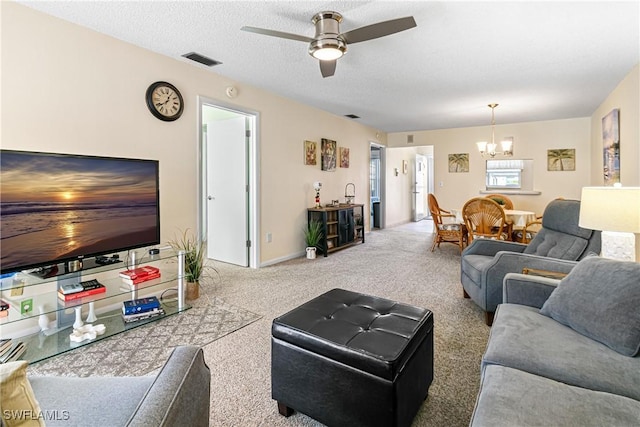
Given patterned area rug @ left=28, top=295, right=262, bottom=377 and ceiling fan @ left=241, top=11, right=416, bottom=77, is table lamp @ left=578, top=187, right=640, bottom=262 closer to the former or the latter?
ceiling fan @ left=241, top=11, right=416, bottom=77

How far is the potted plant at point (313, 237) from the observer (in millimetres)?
4869

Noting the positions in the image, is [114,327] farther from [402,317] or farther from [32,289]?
[402,317]

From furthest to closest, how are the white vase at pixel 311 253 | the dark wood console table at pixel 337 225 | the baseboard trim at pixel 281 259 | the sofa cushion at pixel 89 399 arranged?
1. the dark wood console table at pixel 337 225
2. the white vase at pixel 311 253
3. the baseboard trim at pixel 281 259
4. the sofa cushion at pixel 89 399

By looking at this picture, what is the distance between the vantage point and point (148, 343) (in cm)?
227

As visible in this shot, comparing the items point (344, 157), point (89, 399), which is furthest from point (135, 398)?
point (344, 157)

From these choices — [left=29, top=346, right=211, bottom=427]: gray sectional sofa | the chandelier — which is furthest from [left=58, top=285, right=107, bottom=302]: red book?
the chandelier

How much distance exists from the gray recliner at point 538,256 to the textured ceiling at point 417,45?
1.46 m

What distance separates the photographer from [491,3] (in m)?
2.21

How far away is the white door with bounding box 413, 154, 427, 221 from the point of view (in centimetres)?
980

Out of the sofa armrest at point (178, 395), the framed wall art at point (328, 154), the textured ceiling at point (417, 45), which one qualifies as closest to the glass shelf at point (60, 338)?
the sofa armrest at point (178, 395)

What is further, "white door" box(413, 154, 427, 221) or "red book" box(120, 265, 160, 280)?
"white door" box(413, 154, 427, 221)

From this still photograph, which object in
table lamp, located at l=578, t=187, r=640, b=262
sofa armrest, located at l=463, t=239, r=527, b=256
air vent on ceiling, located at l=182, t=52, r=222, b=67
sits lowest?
sofa armrest, located at l=463, t=239, r=527, b=256

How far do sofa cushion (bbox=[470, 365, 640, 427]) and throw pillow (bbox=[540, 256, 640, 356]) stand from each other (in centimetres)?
37

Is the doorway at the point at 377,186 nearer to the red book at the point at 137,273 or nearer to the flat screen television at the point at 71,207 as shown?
the red book at the point at 137,273
